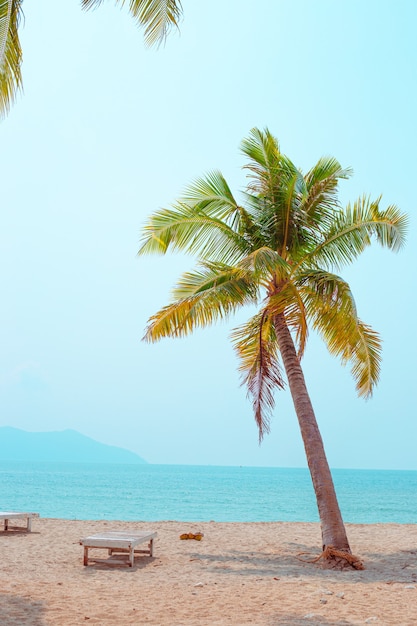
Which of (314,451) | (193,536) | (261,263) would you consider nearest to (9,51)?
(261,263)

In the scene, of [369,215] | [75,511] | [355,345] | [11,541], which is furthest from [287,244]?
[75,511]

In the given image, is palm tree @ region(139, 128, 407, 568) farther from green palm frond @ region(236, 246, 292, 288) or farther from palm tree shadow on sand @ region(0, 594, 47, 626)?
palm tree shadow on sand @ region(0, 594, 47, 626)

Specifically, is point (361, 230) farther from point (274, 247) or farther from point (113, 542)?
point (113, 542)

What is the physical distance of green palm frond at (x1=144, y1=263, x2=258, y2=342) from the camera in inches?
435

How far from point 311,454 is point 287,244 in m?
3.64

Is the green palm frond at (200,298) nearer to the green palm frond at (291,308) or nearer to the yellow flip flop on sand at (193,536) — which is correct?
the green palm frond at (291,308)

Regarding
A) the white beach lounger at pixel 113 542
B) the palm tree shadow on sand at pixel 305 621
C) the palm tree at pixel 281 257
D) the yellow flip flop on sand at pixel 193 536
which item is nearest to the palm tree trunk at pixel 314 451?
the palm tree at pixel 281 257

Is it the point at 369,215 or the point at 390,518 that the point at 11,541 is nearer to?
the point at 369,215

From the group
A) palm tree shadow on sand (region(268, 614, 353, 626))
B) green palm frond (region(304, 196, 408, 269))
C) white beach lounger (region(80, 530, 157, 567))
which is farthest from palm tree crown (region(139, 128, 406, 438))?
palm tree shadow on sand (region(268, 614, 353, 626))

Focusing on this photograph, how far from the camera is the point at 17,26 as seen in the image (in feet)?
21.0

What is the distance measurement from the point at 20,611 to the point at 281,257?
6741 mm

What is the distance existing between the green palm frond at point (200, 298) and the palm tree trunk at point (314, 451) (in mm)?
914

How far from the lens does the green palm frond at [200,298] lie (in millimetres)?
11055

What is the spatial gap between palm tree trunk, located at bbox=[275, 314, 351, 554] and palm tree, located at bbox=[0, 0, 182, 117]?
6024 millimetres
